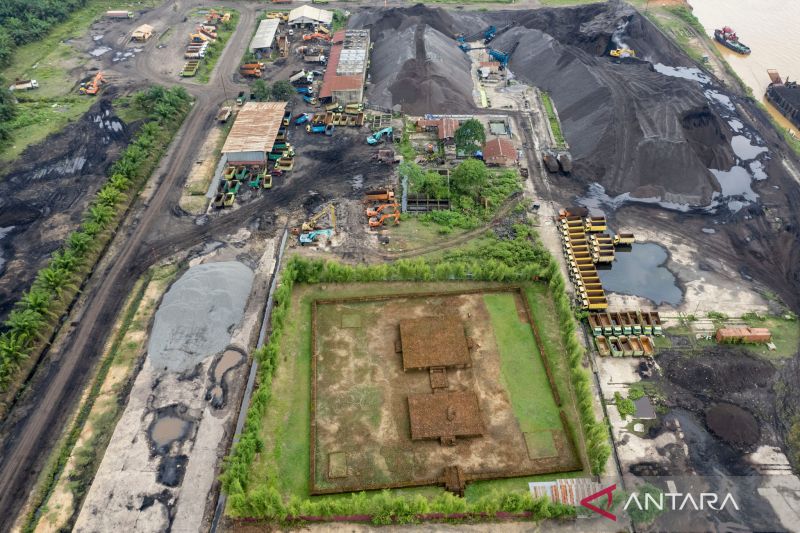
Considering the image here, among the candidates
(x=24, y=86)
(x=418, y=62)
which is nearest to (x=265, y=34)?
(x=418, y=62)

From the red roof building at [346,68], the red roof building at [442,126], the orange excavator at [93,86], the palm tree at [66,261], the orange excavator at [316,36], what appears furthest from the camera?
the orange excavator at [316,36]

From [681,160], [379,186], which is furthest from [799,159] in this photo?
[379,186]

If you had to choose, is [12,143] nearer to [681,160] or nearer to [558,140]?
[558,140]

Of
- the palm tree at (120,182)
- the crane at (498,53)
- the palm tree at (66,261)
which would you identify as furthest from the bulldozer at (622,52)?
the palm tree at (66,261)

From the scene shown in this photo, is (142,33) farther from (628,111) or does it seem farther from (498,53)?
(628,111)

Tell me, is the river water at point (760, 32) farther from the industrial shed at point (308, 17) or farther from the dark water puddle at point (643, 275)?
the industrial shed at point (308, 17)

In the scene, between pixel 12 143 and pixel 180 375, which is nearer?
pixel 180 375
